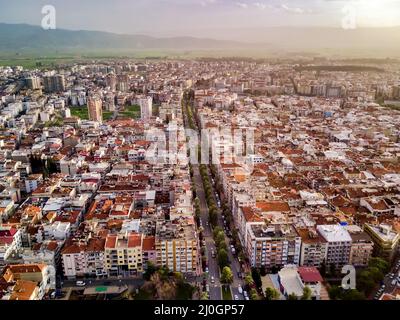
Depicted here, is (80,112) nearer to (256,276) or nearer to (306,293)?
(256,276)

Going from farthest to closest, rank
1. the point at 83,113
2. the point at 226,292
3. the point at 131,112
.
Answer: the point at 83,113 → the point at 131,112 → the point at 226,292

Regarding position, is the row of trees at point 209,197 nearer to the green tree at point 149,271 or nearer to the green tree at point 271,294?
the green tree at point 149,271

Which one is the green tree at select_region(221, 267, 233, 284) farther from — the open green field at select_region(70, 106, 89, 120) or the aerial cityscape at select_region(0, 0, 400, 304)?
the open green field at select_region(70, 106, 89, 120)

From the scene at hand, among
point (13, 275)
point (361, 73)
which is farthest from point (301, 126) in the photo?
point (361, 73)

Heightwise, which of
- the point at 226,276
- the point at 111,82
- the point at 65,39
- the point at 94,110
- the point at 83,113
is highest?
the point at 65,39

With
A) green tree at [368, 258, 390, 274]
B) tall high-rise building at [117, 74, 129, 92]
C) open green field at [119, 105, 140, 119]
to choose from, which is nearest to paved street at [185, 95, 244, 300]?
green tree at [368, 258, 390, 274]

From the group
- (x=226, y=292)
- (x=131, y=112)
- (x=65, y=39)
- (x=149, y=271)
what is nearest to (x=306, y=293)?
(x=226, y=292)
